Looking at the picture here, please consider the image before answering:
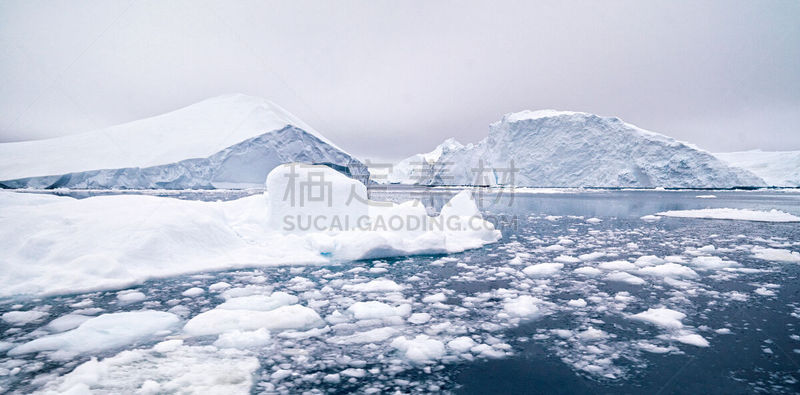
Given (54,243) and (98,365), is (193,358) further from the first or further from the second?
(54,243)

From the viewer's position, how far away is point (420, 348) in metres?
3.30

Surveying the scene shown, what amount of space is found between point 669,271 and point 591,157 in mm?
43364

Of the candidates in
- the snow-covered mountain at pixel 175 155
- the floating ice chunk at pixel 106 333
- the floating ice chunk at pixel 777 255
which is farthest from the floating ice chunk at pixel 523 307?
the snow-covered mountain at pixel 175 155

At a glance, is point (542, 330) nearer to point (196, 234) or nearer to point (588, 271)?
point (588, 271)

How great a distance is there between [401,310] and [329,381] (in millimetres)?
1688

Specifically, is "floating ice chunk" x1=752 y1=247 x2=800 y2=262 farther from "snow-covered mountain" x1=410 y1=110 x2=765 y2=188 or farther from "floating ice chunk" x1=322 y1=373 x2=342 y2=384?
"snow-covered mountain" x1=410 y1=110 x2=765 y2=188

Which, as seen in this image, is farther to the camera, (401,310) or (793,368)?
(401,310)

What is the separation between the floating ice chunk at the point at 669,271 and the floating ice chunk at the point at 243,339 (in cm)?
588

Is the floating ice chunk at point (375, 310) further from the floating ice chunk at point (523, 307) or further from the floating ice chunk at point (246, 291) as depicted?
the floating ice chunk at point (246, 291)

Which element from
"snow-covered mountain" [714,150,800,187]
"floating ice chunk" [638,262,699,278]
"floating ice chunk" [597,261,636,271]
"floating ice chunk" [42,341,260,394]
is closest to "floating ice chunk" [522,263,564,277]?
"floating ice chunk" [597,261,636,271]

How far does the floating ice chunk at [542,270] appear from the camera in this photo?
20.2 ft

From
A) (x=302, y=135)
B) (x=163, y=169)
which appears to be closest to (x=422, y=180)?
(x=302, y=135)

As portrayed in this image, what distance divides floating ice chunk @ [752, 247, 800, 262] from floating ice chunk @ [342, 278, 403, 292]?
7.22 meters

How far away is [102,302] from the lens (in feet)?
15.1
